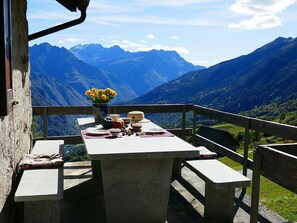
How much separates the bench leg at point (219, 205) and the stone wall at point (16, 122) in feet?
7.17

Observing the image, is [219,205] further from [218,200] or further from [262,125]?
[262,125]

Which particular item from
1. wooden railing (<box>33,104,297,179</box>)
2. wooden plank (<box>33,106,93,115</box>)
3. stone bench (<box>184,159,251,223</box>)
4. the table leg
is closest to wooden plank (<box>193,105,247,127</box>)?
wooden railing (<box>33,104,297,179</box>)

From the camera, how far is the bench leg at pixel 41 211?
3521mm

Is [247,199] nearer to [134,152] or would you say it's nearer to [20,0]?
[134,152]

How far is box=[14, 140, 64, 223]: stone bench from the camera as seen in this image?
332 cm

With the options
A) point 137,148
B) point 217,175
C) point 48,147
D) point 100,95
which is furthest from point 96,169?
point 217,175

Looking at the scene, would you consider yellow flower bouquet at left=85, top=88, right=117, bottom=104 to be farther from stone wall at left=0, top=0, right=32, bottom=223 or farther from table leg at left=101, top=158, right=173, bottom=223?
table leg at left=101, top=158, right=173, bottom=223

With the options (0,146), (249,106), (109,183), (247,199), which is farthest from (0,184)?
(249,106)

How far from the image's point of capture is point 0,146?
11.5 feet

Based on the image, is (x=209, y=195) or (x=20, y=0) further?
(x=20, y=0)

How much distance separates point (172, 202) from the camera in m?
5.00

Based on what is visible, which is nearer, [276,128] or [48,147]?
[276,128]

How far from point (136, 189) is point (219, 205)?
1.01 metres

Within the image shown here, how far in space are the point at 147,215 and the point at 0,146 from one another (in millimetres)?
1736
